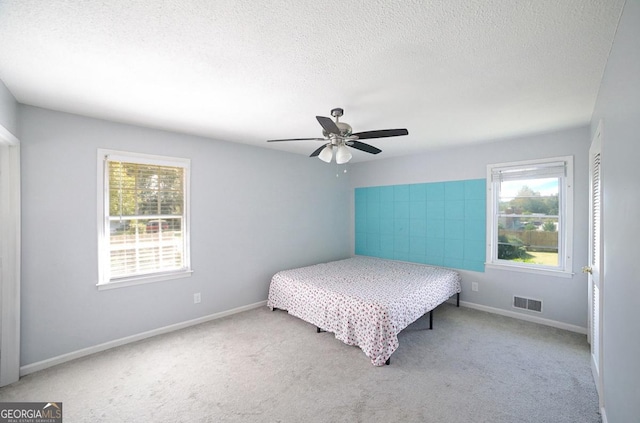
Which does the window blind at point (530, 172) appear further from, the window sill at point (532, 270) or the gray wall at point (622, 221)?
the gray wall at point (622, 221)

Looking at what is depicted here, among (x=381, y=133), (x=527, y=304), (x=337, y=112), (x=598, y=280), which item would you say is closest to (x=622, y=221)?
(x=598, y=280)

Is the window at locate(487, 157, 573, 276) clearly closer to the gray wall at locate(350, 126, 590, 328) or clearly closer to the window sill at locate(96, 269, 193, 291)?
the gray wall at locate(350, 126, 590, 328)

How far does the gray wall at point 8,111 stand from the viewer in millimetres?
2039

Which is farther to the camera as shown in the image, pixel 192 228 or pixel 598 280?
pixel 192 228

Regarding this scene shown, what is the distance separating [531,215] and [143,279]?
16.1ft

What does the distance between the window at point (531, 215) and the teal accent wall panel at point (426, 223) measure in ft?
0.58

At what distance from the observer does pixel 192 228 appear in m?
3.49

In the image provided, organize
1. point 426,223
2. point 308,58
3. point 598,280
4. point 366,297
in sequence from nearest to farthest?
point 308,58
point 598,280
point 366,297
point 426,223

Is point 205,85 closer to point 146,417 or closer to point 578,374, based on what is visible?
point 146,417

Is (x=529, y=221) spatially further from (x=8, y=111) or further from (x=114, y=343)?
(x=8, y=111)

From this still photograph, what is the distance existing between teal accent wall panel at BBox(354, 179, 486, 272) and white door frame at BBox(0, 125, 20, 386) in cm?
460

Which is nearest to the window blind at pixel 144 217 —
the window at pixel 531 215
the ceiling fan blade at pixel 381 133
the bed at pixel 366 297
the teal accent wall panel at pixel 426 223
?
the bed at pixel 366 297

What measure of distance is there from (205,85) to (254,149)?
1.99 meters

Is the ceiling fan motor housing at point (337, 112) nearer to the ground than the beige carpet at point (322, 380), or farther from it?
farther from it
